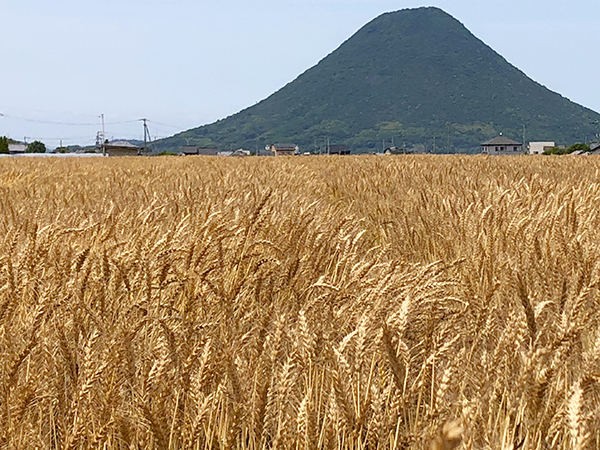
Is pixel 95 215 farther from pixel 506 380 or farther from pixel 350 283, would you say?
pixel 506 380

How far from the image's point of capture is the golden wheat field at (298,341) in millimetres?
1128

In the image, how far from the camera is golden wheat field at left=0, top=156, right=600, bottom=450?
113 cm

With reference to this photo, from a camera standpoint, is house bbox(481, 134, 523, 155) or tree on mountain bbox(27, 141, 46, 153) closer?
tree on mountain bbox(27, 141, 46, 153)

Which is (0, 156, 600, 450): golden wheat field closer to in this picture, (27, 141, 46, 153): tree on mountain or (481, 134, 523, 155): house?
(27, 141, 46, 153): tree on mountain

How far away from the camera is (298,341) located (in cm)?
146

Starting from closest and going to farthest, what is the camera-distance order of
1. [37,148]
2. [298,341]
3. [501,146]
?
[298,341] → [37,148] → [501,146]

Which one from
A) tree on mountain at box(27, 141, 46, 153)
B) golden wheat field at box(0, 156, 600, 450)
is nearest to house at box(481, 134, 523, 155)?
tree on mountain at box(27, 141, 46, 153)

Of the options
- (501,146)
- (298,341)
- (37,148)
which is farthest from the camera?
(501,146)

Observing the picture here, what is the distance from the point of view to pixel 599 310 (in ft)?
Result: 6.40

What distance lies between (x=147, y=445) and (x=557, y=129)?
205844 mm

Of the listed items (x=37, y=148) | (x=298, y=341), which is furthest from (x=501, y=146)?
(x=298, y=341)

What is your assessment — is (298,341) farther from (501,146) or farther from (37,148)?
(501,146)

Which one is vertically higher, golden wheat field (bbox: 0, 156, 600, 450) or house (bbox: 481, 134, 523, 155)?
house (bbox: 481, 134, 523, 155)

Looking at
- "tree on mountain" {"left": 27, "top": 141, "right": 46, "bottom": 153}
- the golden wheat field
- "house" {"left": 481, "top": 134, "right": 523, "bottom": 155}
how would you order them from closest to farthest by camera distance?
the golden wheat field, "tree on mountain" {"left": 27, "top": 141, "right": 46, "bottom": 153}, "house" {"left": 481, "top": 134, "right": 523, "bottom": 155}
